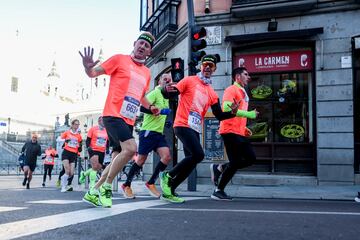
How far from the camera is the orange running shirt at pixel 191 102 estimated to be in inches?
227

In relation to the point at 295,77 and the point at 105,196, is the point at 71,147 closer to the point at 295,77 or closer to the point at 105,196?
the point at 295,77

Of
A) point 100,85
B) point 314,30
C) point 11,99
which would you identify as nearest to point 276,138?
point 314,30

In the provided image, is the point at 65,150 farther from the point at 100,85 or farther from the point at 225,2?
the point at 100,85

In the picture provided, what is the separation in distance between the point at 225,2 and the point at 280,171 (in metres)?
5.46

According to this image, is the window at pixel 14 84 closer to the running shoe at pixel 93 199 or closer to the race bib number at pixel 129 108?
the race bib number at pixel 129 108

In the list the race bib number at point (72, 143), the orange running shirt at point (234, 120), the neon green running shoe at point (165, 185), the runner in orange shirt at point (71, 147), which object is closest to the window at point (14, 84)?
the runner in orange shirt at point (71, 147)

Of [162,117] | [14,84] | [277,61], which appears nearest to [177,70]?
[162,117]

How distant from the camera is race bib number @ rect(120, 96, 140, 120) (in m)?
4.65

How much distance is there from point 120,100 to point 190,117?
1381 millimetres

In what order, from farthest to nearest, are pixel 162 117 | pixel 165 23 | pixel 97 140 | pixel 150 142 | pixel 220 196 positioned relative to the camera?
1. pixel 165 23
2. pixel 97 140
3. pixel 162 117
4. pixel 150 142
5. pixel 220 196

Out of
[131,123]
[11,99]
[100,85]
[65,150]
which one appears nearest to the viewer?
[131,123]

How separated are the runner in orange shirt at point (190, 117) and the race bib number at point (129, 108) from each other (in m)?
1.01

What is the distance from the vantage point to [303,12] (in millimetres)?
11844

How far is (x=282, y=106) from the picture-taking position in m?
12.3
